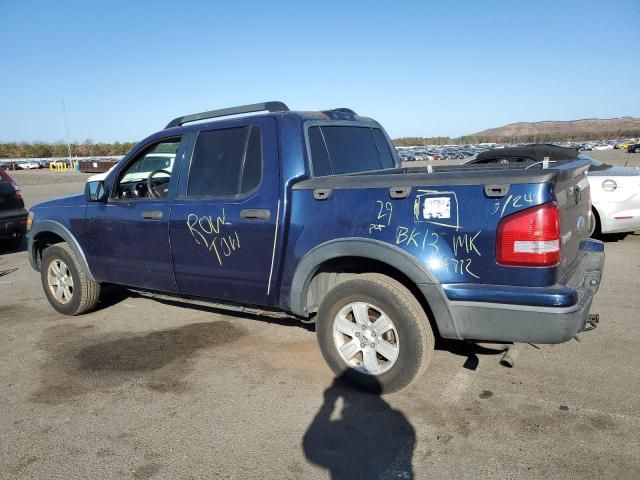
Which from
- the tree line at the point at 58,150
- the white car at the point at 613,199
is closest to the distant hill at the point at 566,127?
the tree line at the point at 58,150

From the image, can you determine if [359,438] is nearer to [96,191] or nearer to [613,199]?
[96,191]

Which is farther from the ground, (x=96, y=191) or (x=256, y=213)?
(x=96, y=191)

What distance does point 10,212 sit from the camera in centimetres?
881

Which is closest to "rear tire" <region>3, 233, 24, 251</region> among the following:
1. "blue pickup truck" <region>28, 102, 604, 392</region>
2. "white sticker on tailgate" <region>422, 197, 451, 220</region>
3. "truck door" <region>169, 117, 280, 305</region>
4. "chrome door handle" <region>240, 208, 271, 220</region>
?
"blue pickup truck" <region>28, 102, 604, 392</region>

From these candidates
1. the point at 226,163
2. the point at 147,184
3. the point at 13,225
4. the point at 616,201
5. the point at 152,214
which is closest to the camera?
the point at 226,163

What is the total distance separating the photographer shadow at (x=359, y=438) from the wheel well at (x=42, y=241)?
3.82 metres

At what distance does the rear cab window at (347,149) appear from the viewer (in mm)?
3963

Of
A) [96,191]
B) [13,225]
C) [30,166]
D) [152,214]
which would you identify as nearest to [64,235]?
[96,191]

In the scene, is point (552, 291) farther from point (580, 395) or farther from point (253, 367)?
point (253, 367)

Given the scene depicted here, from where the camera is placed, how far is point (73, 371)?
13.4 ft

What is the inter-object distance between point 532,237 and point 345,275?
4.41 feet

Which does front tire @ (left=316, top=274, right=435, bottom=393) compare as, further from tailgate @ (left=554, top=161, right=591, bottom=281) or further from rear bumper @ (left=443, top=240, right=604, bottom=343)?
tailgate @ (left=554, top=161, right=591, bottom=281)

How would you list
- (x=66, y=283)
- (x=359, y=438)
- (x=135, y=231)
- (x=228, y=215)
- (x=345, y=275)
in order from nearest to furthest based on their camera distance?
(x=359, y=438) → (x=345, y=275) → (x=228, y=215) → (x=135, y=231) → (x=66, y=283)

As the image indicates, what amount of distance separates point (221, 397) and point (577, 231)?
2722 millimetres
